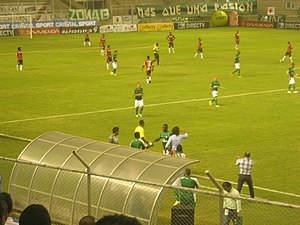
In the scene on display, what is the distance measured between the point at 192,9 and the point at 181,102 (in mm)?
64667

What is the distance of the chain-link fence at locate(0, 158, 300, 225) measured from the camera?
670 inches

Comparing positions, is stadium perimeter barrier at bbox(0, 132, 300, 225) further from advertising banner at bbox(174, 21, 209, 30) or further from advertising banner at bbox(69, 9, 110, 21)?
advertising banner at bbox(69, 9, 110, 21)

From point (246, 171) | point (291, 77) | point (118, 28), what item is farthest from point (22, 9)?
point (246, 171)

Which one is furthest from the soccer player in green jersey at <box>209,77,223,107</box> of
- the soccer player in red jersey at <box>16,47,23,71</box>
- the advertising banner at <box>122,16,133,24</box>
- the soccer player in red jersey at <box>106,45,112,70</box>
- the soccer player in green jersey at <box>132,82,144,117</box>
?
the advertising banner at <box>122,16,133,24</box>

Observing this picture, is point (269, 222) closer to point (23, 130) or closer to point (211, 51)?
point (23, 130)

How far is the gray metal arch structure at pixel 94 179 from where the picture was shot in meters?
17.0

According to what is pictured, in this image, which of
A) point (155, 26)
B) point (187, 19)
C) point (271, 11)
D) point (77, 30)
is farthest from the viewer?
point (271, 11)

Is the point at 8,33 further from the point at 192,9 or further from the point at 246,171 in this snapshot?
the point at 246,171

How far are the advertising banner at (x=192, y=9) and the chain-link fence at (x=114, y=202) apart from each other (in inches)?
3200

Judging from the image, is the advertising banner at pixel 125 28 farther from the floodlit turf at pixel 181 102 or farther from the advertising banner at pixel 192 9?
the floodlit turf at pixel 181 102

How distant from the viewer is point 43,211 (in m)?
8.06

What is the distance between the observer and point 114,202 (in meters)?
17.3

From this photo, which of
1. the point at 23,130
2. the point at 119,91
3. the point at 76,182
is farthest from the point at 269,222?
the point at 119,91

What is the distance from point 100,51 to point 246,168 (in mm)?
48199
